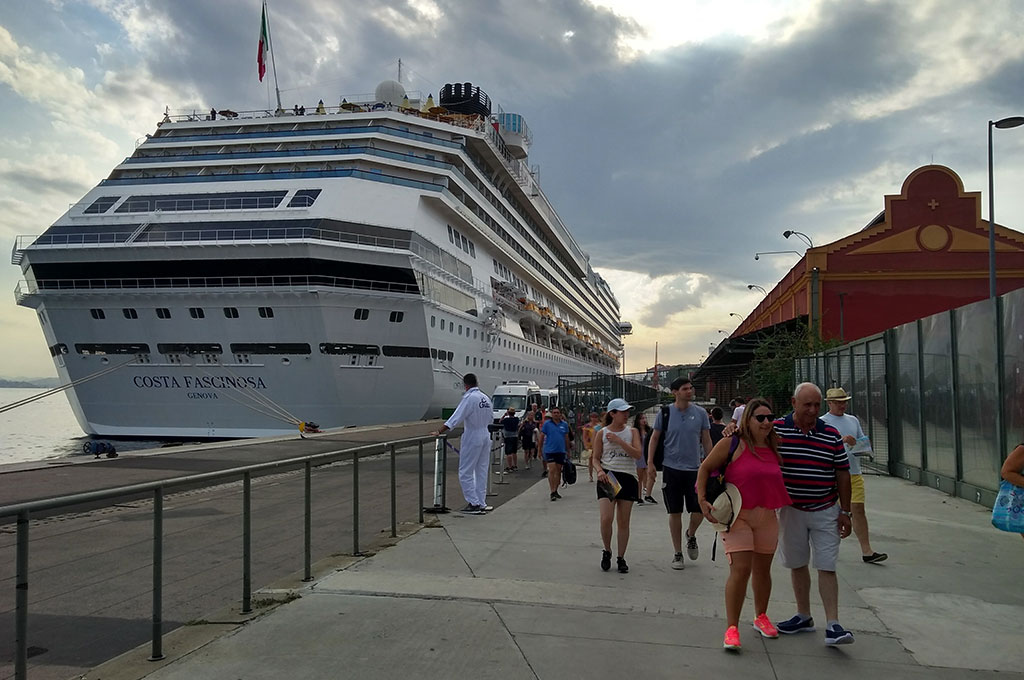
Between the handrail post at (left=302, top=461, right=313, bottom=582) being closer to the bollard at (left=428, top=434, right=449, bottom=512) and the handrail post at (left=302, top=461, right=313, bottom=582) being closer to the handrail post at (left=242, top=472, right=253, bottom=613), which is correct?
the handrail post at (left=242, top=472, right=253, bottom=613)

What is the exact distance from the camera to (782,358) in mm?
29078

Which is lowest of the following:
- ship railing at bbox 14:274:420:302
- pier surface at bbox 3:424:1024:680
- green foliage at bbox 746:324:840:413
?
pier surface at bbox 3:424:1024:680

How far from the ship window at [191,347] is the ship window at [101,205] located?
730 cm

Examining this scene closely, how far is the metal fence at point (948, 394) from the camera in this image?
909 centimetres

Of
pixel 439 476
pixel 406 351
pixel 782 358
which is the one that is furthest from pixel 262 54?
pixel 439 476

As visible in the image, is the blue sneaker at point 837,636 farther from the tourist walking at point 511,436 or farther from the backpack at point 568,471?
the tourist walking at point 511,436

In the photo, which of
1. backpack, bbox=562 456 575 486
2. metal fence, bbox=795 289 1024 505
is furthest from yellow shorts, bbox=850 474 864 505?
backpack, bbox=562 456 575 486

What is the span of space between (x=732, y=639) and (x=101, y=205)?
108 ft

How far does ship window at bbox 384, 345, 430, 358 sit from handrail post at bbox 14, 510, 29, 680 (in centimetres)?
2434

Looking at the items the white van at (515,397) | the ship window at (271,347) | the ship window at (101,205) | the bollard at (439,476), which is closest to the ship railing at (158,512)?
Result: the bollard at (439,476)

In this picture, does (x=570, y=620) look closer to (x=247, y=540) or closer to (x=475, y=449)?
(x=247, y=540)

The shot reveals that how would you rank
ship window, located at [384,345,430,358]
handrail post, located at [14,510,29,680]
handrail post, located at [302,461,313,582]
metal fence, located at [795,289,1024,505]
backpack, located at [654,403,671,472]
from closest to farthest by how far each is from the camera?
handrail post, located at [14,510,29,680] → handrail post, located at [302,461,313,582] → backpack, located at [654,403,671,472] → metal fence, located at [795,289,1024,505] → ship window, located at [384,345,430,358]

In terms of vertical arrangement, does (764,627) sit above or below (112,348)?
below

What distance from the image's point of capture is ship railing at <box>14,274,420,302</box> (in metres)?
26.1
